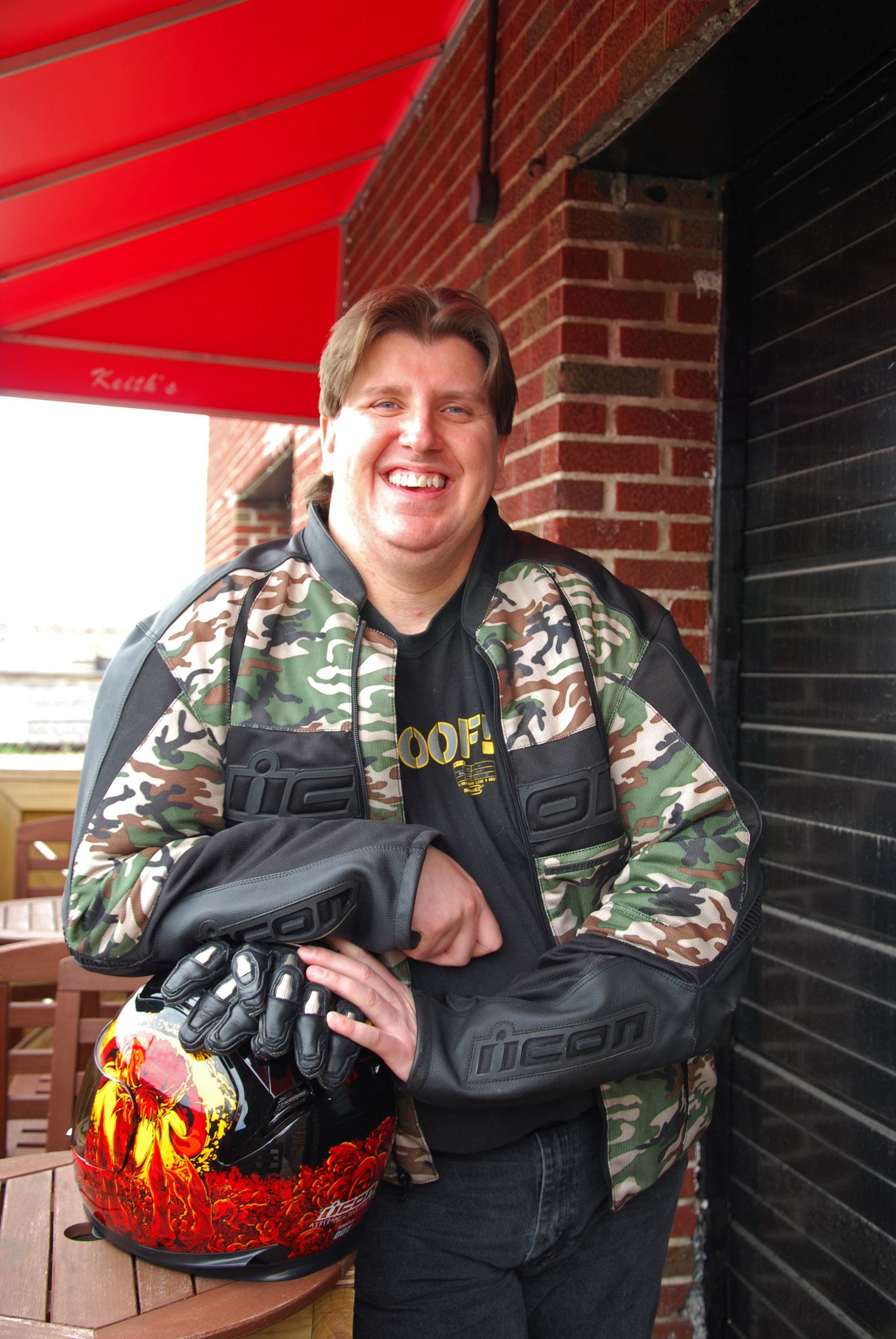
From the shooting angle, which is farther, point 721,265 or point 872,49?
→ point 721,265

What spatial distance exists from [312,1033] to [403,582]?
2.37 feet

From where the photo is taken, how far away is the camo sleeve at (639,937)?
60.3 inches

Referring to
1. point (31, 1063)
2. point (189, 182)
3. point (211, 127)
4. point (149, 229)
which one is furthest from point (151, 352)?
point (31, 1063)

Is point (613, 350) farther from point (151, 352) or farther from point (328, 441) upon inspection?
point (151, 352)

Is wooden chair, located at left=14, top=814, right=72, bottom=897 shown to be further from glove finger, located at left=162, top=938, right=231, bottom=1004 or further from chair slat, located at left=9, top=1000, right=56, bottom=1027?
glove finger, located at left=162, top=938, right=231, bottom=1004

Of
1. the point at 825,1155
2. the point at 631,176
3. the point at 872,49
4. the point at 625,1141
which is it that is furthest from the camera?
the point at 631,176

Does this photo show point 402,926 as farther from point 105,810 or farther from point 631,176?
point 631,176

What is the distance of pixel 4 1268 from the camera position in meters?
1.53

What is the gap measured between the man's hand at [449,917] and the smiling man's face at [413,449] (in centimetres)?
51

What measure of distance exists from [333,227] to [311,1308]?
469 cm

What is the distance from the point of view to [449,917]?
1.59 m

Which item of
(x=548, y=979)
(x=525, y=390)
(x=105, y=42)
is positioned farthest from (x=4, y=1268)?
(x=105, y=42)

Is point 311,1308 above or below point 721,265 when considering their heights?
below

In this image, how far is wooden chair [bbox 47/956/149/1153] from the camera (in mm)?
2541
